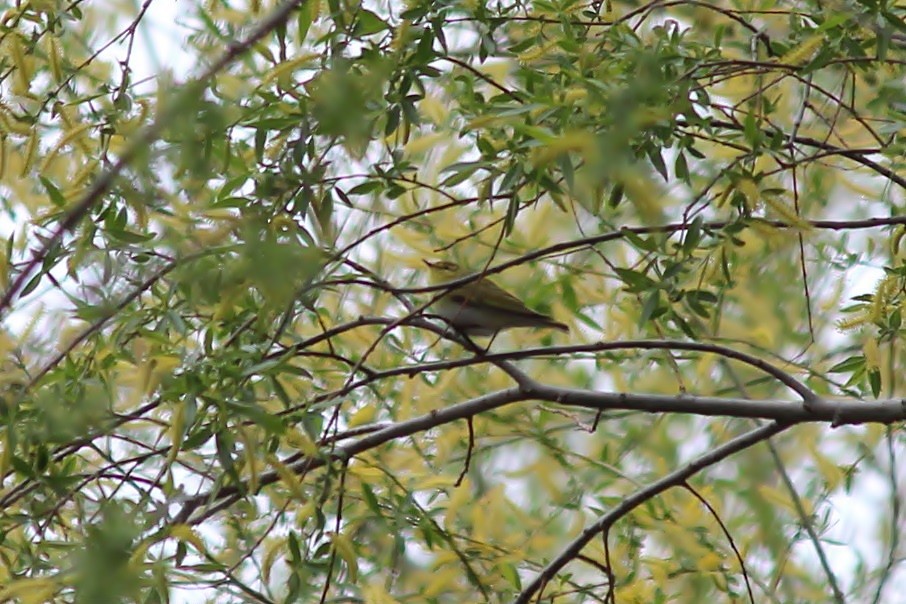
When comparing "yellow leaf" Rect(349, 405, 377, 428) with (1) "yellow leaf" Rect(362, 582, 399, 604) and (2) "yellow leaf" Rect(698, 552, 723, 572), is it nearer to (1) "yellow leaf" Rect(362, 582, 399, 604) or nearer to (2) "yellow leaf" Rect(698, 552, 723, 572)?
(1) "yellow leaf" Rect(362, 582, 399, 604)

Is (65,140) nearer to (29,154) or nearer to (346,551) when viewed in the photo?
(29,154)

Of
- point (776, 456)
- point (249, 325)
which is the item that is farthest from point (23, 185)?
point (776, 456)

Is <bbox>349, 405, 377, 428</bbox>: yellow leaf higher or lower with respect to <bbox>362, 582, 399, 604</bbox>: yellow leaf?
higher

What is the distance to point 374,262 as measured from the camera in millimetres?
3988

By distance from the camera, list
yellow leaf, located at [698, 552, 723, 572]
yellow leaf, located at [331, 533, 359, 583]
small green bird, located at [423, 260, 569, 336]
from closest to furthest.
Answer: yellow leaf, located at [331, 533, 359, 583]
yellow leaf, located at [698, 552, 723, 572]
small green bird, located at [423, 260, 569, 336]

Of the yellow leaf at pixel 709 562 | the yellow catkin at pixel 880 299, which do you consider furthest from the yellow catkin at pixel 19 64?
the yellow leaf at pixel 709 562

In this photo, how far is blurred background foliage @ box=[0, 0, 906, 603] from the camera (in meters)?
1.91

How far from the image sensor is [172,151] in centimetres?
195

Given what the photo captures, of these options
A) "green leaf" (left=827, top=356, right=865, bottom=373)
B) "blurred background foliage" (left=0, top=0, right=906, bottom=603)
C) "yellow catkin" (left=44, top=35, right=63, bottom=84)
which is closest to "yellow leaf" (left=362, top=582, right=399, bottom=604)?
"blurred background foliage" (left=0, top=0, right=906, bottom=603)

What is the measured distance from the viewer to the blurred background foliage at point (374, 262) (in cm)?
191

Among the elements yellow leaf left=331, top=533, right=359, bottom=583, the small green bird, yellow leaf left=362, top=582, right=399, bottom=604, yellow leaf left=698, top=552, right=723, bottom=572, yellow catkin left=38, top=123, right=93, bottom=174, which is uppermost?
the small green bird

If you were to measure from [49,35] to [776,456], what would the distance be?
7.53 ft

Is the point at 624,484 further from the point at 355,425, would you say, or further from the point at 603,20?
the point at 603,20

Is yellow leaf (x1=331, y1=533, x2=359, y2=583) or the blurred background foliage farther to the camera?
yellow leaf (x1=331, y1=533, x2=359, y2=583)
